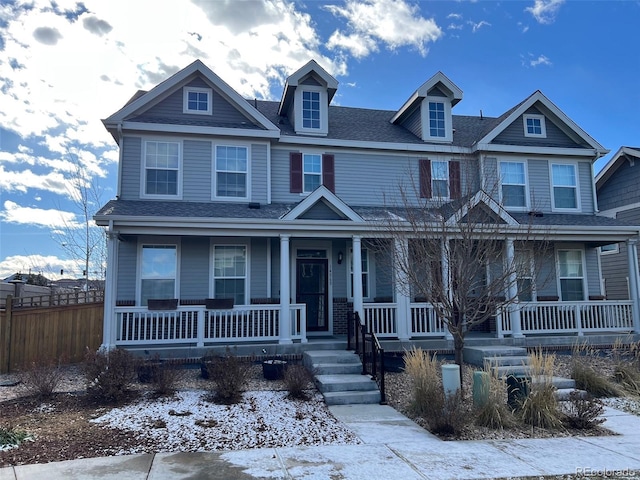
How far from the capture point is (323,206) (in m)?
11.3

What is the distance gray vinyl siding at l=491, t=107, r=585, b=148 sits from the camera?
14.1 meters

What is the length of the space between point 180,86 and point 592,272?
44.3 ft

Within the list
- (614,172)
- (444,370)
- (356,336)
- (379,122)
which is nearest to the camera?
(444,370)

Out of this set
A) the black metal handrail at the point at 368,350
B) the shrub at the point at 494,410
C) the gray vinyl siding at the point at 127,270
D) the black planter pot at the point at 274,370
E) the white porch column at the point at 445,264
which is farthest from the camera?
the gray vinyl siding at the point at 127,270

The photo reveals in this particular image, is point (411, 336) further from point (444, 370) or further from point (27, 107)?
point (27, 107)

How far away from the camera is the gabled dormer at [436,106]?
13.9 m

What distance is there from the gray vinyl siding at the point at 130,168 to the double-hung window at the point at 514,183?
10.6 meters

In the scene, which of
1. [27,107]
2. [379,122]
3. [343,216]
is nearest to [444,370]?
[343,216]

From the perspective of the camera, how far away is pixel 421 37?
13883 millimetres

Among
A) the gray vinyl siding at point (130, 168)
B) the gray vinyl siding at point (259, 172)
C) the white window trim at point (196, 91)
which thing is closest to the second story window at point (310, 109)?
the gray vinyl siding at point (259, 172)

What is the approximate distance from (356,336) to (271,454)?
482 centimetres

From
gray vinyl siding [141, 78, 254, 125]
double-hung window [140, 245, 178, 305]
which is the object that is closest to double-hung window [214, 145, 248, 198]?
gray vinyl siding [141, 78, 254, 125]

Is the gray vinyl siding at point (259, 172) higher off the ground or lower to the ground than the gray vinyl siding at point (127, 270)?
higher

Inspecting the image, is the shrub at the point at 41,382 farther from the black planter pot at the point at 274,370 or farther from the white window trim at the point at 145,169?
the white window trim at the point at 145,169
